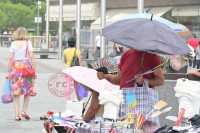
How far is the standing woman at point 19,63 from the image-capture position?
33.9ft

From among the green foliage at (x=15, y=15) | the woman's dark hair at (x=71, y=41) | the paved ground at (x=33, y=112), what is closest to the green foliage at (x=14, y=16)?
the green foliage at (x=15, y=15)

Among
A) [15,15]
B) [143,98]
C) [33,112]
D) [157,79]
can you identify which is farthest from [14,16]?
[143,98]

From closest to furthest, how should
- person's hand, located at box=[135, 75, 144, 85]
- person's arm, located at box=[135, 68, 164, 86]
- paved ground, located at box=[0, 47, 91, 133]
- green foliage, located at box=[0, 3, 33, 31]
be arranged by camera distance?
person's hand, located at box=[135, 75, 144, 85], person's arm, located at box=[135, 68, 164, 86], paved ground, located at box=[0, 47, 91, 133], green foliage, located at box=[0, 3, 33, 31]

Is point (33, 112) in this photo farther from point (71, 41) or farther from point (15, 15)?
point (15, 15)

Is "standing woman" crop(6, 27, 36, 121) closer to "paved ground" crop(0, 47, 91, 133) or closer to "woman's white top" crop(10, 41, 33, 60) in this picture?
"woman's white top" crop(10, 41, 33, 60)

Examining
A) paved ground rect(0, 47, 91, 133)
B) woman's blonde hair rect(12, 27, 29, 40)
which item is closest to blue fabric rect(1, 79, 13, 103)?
paved ground rect(0, 47, 91, 133)

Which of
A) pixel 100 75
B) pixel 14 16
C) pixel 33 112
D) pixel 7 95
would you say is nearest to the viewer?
pixel 100 75

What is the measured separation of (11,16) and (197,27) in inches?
2657

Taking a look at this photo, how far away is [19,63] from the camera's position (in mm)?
10430

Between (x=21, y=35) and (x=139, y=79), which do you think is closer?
(x=139, y=79)

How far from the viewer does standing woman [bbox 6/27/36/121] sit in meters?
10.3

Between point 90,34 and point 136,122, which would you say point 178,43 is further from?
point 90,34

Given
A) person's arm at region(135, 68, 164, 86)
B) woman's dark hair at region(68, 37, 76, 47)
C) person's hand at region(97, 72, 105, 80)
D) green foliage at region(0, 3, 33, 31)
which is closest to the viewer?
person's arm at region(135, 68, 164, 86)

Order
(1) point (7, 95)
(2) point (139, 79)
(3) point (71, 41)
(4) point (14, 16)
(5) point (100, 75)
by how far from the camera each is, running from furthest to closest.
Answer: (4) point (14, 16) → (3) point (71, 41) → (1) point (7, 95) → (5) point (100, 75) → (2) point (139, 79)
